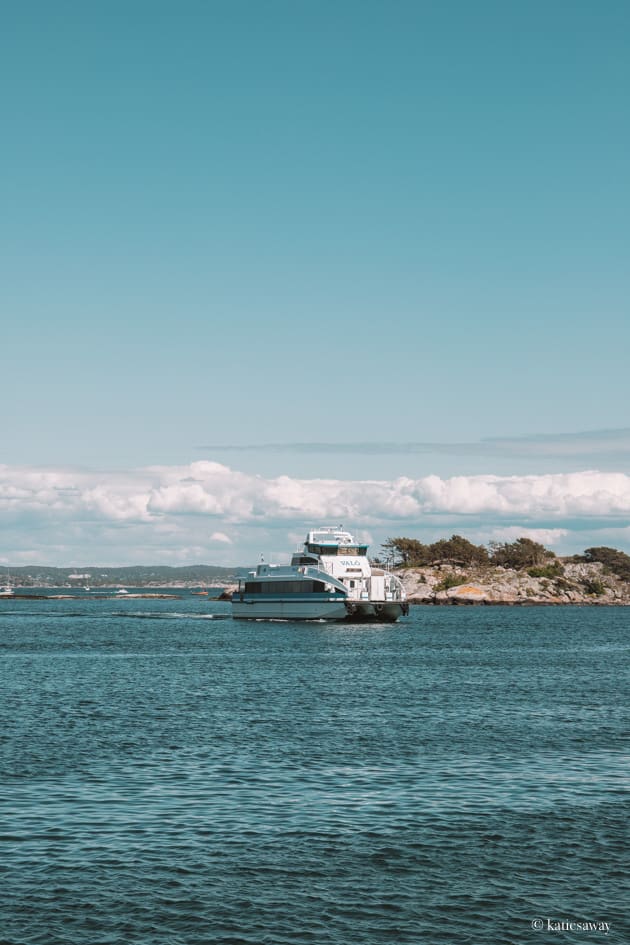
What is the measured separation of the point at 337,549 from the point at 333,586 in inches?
214

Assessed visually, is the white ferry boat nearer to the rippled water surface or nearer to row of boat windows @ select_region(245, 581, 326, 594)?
row of boat windows @ select_region(245, 581, 326, 594)

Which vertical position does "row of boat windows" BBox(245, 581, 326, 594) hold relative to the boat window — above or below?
below

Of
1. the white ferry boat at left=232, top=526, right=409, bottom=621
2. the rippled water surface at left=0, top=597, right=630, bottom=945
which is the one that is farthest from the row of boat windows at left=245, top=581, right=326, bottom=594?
the rippled water surface at left=0, top=597, right=630, bottom=945

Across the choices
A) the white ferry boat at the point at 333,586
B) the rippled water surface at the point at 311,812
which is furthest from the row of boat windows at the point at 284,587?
the rippled water surface at the point at 311,812

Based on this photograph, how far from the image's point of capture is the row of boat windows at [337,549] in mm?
135250

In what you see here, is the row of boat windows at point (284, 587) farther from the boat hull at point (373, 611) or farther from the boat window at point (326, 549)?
the boat hull at point (373, 611)

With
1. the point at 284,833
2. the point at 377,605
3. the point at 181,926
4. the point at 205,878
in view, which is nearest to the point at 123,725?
the point at 284,833

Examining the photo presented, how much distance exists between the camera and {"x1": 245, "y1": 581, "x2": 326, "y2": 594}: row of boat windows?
446ft

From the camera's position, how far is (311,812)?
93.5 feet

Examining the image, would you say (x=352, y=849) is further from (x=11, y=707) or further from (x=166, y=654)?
(x=166, y=654)

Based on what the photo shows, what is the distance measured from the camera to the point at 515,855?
80.0 feet

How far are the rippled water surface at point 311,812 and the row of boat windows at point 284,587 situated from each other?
2810 inches

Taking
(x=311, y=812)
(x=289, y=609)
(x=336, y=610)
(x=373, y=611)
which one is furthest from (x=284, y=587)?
(x=311, y=812)

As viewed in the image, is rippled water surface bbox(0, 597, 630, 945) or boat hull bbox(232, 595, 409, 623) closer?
rippled water surface bbox(0, 597, 630, 945)
